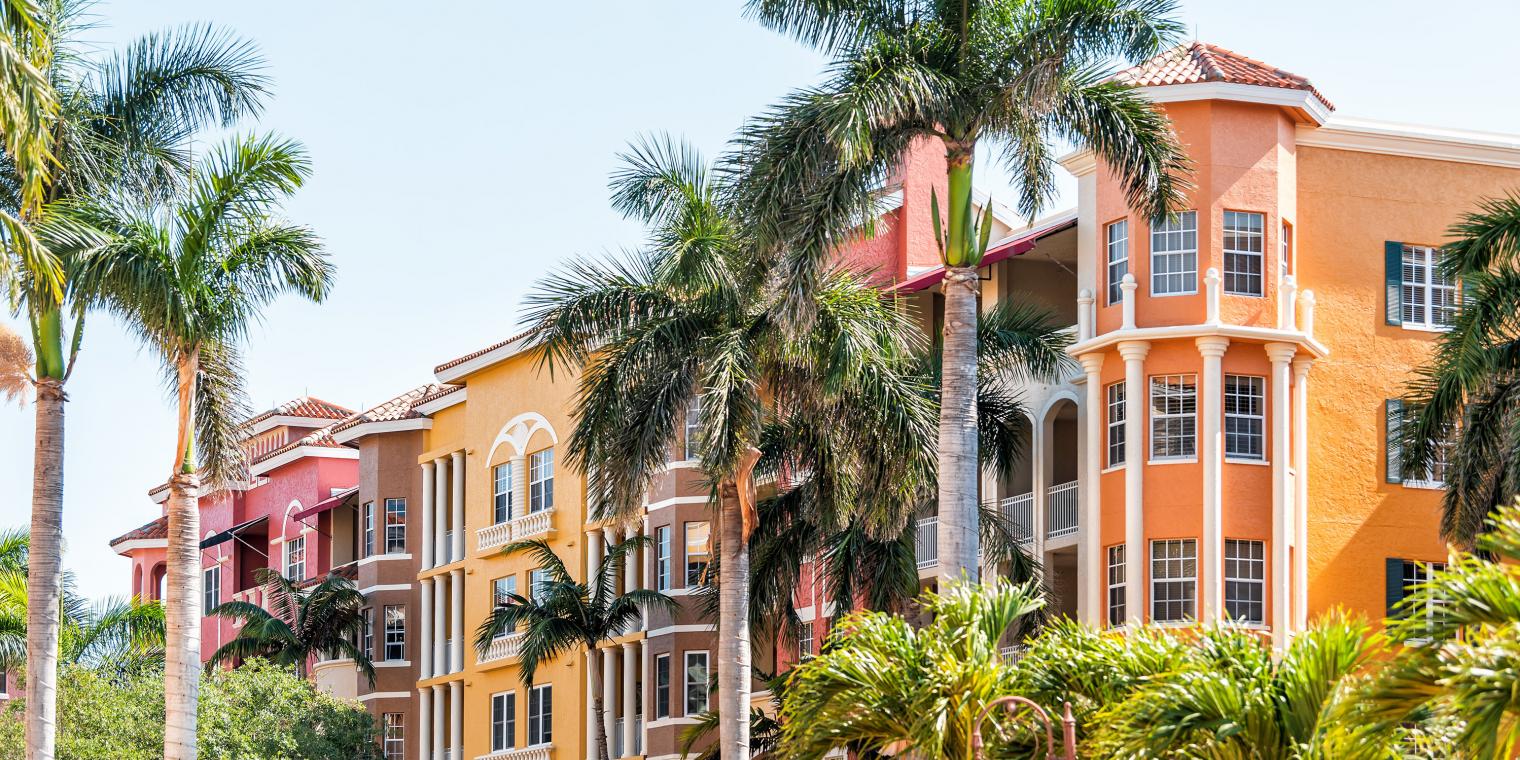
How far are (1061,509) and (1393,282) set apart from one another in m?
7.41

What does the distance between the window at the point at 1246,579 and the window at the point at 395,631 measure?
31275 mm

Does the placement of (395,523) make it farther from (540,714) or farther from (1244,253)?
(1244,253)

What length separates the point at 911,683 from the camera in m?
26.7

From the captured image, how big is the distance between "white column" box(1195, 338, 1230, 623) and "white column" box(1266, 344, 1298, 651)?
0.96 m

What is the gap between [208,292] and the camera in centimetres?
3428

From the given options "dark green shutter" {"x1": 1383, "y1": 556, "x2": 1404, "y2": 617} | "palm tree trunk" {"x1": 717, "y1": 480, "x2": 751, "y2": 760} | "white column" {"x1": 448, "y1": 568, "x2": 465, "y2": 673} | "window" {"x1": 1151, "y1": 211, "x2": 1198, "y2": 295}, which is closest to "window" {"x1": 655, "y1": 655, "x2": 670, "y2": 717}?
"white column" {"x1": 448, "y1": 568, "x2": 465, "y2": 673}

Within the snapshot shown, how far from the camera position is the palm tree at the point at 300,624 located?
208ft

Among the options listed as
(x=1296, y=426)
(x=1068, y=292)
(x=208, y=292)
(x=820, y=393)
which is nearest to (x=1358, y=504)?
(x=1296, y=426)

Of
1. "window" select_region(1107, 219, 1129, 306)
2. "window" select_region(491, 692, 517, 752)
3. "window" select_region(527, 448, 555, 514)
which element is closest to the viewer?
"window" select_region(1107, 219, 1129, 306)

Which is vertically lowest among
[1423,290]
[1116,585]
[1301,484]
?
[1116,585]

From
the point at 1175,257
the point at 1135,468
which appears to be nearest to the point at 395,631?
the point at 1135,468

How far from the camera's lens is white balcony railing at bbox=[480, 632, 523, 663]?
60.0 metres

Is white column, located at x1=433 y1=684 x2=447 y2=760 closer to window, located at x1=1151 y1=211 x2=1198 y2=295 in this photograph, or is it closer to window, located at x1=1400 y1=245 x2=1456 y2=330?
window, located at x1=1151 y1=211 x2=1198 y2=295

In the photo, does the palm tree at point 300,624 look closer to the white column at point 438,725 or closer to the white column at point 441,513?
the white column at point 438,725
